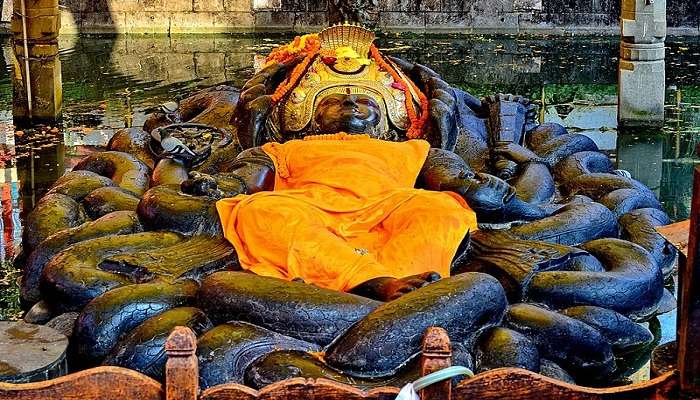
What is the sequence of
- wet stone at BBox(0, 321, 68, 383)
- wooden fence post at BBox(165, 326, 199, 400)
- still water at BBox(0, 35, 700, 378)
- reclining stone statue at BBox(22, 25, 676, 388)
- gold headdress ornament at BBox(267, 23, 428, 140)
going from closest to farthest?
wooden fence post at BBox(165, 326, 199, 400) < wet stone at BBox(0, 321, 68, 383) < reclining stone statue at BBox(22, 25, 676, 388) < gold headdress ornament at BBox(267, 23, 428, 140) < still water at BBox(0, 35, 700, 378)

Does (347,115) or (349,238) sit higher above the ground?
(347,115)

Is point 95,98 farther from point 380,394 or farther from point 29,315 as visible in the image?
point 380,394

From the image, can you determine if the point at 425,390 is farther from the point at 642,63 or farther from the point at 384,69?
the point at 642,63

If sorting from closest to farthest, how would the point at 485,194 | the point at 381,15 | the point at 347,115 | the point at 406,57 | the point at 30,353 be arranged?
the point at 30,353 → the point at 485,194 → the point at 347,115 → the point at 406,57 → the point at 381,15

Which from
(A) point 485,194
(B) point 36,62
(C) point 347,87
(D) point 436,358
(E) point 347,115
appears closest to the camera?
(D) point 436,358

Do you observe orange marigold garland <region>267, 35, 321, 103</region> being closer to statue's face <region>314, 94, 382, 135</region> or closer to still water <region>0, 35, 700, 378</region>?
statue's face <region>314, 94, 382, 135</region>

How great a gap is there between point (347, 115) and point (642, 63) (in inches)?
202

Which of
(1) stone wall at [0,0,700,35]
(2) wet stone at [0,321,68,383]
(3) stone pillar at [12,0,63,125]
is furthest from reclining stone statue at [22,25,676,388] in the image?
(1) stone wall at [0,0,700,35]

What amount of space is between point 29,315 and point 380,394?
267cm

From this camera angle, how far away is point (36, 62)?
10.9 meters

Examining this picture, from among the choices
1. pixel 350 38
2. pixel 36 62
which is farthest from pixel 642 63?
pixel 36 62

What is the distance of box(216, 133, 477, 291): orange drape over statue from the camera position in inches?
204

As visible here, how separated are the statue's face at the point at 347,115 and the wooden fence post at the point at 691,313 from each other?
10.9 feet

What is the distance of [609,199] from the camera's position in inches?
254
